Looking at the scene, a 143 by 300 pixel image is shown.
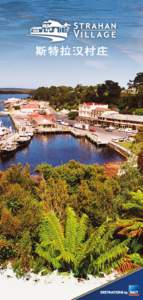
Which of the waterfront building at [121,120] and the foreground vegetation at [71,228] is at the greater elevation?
the waterfront building at [121,120]

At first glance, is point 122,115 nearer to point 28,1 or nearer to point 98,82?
point 98,82

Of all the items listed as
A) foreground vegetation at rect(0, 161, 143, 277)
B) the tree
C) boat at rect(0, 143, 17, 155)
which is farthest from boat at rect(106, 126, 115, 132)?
boat at rect(0, 143, 17, 155)

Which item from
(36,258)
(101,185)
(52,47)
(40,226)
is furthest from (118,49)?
(36,258)

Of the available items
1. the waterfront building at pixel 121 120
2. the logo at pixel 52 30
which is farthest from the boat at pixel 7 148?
the logo at pixel 52 30

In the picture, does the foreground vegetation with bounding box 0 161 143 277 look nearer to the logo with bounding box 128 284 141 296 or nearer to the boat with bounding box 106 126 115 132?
the logo with bounding box 128 284 141 296

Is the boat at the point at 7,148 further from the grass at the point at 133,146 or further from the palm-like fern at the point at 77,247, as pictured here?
the palm-like fern at the point at 77,247

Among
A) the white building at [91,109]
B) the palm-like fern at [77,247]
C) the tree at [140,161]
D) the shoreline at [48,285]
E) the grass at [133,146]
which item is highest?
the white building at [91,109]

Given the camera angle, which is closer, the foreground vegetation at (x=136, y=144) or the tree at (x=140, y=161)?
the tree at (x=140, y=161)
